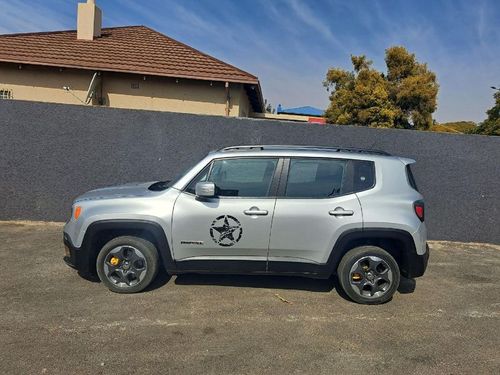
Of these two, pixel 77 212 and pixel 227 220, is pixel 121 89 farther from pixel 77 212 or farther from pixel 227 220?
pixel 227 220

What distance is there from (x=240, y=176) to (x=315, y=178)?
797 millimetres

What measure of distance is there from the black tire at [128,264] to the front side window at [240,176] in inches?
31.3

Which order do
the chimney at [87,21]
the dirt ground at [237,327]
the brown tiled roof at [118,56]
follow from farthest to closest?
the chimney at [87,21]
the brown tiled roof at [118,56]
the dirt ground at [237,327]

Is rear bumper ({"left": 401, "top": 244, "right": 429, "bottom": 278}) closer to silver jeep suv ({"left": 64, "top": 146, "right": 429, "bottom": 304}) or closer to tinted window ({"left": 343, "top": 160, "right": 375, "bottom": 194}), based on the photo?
silver jeep suv ({"left": 64, "top": 146, "right": 429, "bottom": 304})

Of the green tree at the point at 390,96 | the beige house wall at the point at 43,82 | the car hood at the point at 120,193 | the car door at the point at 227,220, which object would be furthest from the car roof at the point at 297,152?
the green tree at the point at 390,96

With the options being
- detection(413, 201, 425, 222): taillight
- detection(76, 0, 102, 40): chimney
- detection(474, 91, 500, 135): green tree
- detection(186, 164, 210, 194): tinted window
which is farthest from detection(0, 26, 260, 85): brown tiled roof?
detection(474, 91, 500, 135): green tree

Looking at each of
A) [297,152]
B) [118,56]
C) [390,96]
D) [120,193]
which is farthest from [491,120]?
[120,193]

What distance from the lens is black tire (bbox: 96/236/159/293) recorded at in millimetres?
4277

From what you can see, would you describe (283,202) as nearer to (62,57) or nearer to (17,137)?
(17,137)

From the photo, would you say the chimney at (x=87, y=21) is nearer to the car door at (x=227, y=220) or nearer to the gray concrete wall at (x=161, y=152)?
the gray concrete wall at (x=161, y=152)

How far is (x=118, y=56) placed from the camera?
500 inches

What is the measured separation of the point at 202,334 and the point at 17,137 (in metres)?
5.45

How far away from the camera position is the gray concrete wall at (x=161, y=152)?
7047 mm

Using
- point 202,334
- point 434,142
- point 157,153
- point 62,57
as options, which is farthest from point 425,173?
point 62,57
